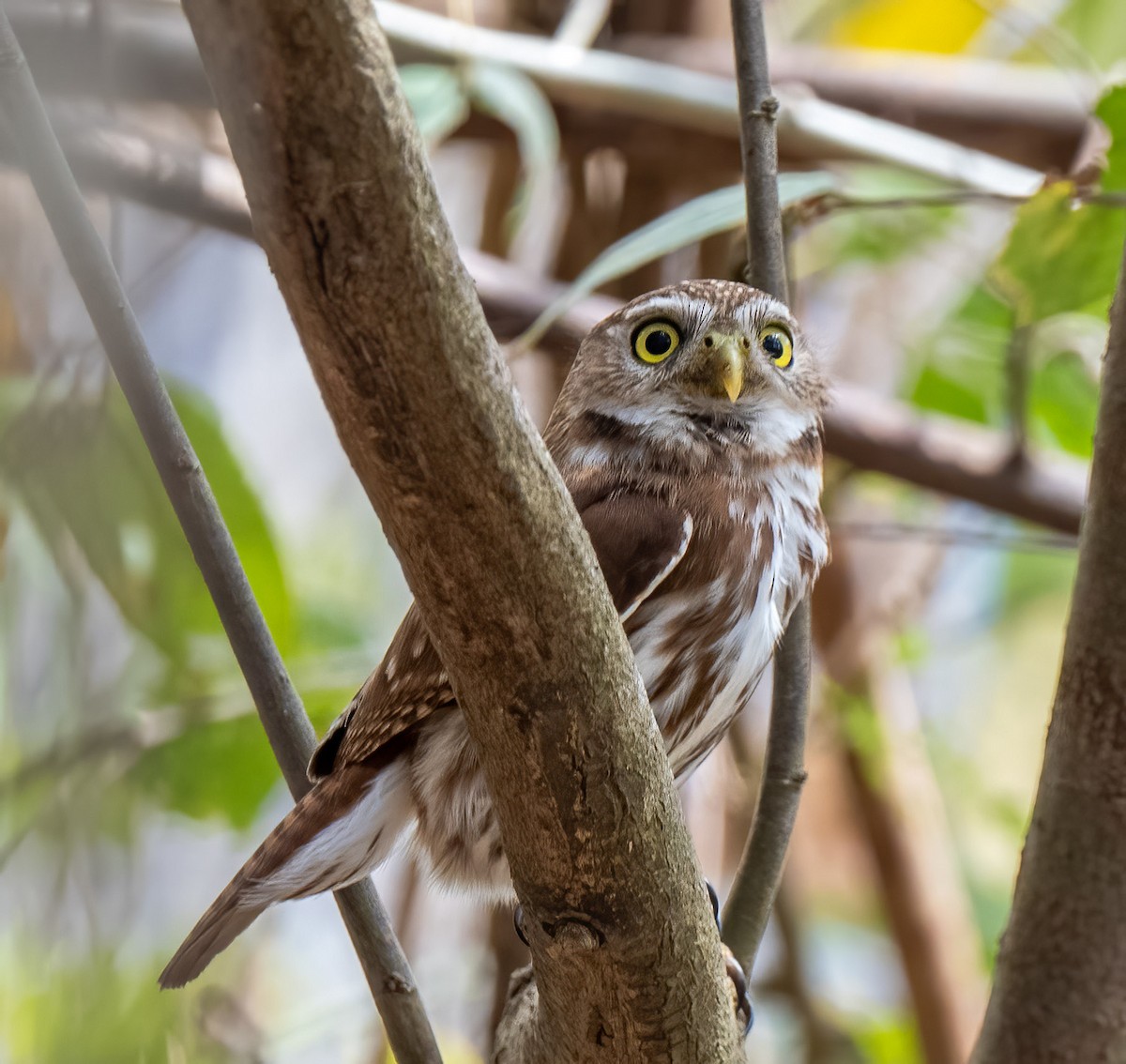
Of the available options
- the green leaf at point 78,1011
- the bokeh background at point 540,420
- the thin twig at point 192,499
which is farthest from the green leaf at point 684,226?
the green leaf at point 78,1011

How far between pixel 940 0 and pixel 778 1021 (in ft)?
10.5

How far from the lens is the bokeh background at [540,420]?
1541 mm

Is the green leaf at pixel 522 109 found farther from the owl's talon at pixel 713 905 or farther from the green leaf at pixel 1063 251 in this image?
the owl's talon at pixel 713 905

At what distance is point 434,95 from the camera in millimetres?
2568

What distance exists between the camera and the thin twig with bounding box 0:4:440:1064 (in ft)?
3.89

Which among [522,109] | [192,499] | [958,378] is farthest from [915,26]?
[192,499]

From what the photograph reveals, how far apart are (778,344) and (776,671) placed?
55 cm

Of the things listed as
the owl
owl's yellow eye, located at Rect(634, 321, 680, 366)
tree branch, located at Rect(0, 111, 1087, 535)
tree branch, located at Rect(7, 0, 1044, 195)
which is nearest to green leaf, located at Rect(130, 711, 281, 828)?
the owl

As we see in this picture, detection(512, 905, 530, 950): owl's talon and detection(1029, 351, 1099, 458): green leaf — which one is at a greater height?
detection(1029, 351, 1099, 458): green leaf

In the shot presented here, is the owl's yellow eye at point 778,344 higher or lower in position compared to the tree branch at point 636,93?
lower

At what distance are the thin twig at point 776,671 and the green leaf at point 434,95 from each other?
0.86m

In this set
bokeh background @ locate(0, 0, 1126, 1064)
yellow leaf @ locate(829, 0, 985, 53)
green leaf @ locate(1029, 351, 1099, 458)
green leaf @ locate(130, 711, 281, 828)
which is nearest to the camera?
bokeh background @ locate(0, 0, 1126, 1064)

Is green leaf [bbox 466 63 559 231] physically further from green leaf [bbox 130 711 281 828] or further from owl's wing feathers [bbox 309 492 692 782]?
green leaf [bbox 130 711 281 828]

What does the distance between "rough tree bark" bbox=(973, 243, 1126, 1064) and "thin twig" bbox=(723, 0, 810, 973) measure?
0.31m
